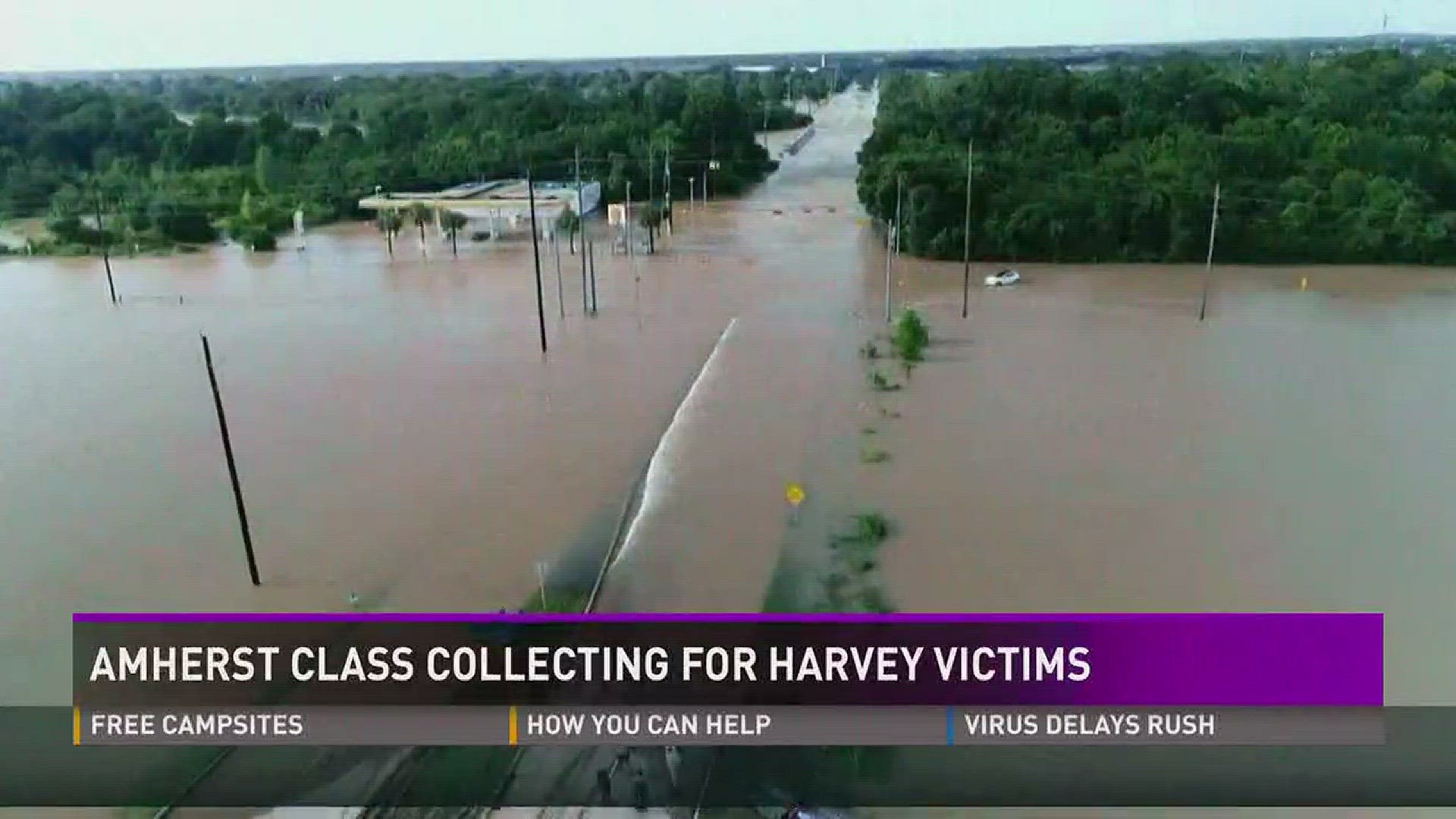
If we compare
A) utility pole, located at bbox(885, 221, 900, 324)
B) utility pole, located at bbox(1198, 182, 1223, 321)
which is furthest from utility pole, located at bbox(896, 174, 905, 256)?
utility pole, located at bbox(1198, 182, 1223, 321)

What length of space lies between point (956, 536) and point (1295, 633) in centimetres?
228

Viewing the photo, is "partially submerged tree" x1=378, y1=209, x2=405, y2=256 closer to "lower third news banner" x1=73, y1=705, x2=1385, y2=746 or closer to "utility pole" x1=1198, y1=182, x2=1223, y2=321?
"utility pole" x1=1198, y1=182, x2=1223, y2=321

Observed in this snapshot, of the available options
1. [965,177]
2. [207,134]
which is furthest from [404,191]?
[965,177]

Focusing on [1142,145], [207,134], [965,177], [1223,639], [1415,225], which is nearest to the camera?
[1223,639]

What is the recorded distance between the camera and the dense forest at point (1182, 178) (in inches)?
704

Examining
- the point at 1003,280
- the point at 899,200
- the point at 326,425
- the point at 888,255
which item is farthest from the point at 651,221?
the point at 326,425

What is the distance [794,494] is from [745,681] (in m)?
2.98

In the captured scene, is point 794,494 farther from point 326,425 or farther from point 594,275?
point 594,275

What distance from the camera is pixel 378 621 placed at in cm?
698

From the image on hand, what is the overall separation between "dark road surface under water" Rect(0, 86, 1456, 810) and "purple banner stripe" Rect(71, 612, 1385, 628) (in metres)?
0.14

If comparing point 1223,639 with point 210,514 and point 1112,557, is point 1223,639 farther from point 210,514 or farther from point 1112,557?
point 210,514

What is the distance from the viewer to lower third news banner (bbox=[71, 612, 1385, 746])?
17.8ft

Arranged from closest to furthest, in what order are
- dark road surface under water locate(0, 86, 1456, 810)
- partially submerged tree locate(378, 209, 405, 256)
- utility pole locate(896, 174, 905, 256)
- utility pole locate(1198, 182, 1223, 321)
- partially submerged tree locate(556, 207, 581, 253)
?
dark road surface under water locate(0, 86, 1456, 810) → utility pole locate(1198, 182, 1223, 321) → utility pole locate(896, 174, 905, 256) → partially submerged tree locate(556, 207, 581, 253) → partially submerged tree locate(378, 209, 405, 256)

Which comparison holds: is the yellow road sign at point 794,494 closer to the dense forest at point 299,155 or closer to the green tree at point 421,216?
the green tree at point 421,216
